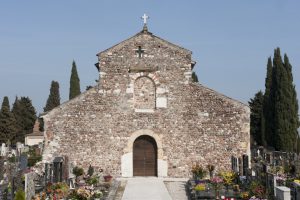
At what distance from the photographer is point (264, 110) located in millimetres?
41562

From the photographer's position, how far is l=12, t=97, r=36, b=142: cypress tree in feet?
220

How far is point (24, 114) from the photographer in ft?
226

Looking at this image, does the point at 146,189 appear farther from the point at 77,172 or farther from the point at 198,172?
the point at 77,172

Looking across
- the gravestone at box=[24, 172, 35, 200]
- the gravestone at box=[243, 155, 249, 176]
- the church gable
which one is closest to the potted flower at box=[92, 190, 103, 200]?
the gravestone at box=[24, 172, 35, 200]

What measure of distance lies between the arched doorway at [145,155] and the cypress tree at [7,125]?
4067cm

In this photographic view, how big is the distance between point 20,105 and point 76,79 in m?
17.9

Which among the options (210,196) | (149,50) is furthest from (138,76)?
(210,196)

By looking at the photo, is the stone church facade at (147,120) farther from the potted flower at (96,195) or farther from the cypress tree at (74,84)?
the cypress tree at (74,84)

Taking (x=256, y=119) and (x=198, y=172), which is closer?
(x=198, y=172)

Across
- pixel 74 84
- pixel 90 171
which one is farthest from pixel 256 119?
pixel 90 171

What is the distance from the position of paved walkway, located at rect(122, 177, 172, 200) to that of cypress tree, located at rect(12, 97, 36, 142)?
154 ft

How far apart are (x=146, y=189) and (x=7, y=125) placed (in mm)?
45253

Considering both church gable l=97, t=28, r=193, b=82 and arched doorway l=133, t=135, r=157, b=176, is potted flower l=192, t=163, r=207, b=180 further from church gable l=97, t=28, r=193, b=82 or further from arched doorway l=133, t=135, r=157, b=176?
church gable l=97, t=28, r=193, b=82

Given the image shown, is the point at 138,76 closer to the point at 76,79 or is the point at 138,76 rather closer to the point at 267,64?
the point at 267,64
